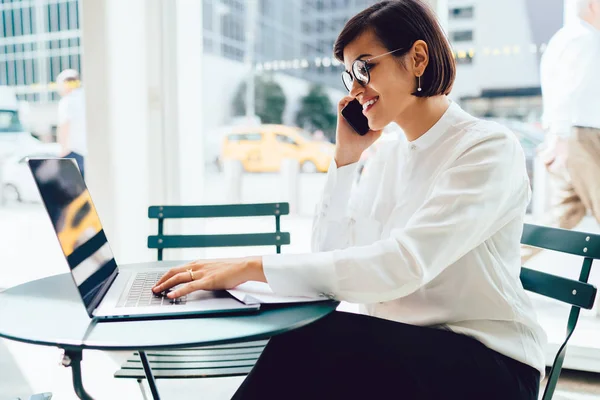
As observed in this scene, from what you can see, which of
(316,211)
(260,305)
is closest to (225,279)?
(260,305)

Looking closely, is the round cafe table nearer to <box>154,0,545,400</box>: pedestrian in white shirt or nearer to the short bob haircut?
<box>154,0,545,400</box>: pedestrian in white shirt

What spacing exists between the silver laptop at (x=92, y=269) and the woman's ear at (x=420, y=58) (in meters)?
0.65

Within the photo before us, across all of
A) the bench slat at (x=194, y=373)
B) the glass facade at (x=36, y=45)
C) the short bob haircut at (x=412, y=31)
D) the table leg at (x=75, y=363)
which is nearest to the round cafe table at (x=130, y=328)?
the table leg at (x=75, y=363)

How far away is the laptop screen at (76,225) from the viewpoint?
96cm

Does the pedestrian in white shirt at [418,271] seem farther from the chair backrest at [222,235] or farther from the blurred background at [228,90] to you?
the blurred background at [228,90]

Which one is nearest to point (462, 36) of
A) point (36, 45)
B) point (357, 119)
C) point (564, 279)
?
point (357, 119)

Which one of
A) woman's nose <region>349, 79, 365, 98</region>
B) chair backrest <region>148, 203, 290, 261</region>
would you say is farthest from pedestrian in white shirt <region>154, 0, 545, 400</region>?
chair backrest <region>148, 203, 290, 261</region>

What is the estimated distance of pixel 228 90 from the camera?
10.6 ft

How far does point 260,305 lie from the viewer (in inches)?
39.5

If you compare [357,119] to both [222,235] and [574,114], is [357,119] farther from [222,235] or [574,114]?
[574,114]

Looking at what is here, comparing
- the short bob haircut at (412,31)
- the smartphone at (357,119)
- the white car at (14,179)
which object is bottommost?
the white car at (14,179)

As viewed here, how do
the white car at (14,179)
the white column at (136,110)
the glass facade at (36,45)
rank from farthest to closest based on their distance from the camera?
the white car at (14,179) < the glass facade at (36,45) < the white column at (136,110)

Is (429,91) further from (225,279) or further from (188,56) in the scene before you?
(188,56)

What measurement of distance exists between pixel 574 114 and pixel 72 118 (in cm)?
310
